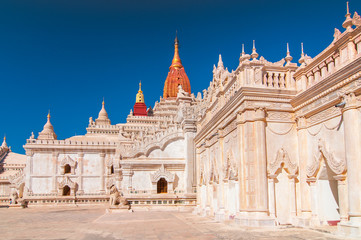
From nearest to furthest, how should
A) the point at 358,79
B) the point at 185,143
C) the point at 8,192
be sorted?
the point at 358,79 < the point at 185,143 < the point at 8,192

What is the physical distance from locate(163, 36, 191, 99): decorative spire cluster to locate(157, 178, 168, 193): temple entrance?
29980 mm

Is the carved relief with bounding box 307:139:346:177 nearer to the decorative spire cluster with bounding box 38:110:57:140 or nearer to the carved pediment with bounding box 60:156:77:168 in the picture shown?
the carved pediment with bounding box 60:156:77:168

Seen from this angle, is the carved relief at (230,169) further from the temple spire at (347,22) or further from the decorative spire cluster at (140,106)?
the decorative spire cluster at (140,106)

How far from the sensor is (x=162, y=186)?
31391 mm

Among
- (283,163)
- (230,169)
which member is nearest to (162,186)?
(230,169)

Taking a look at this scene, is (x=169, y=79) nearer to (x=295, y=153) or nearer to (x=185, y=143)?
(x=185, y=143)

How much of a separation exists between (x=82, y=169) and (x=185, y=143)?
58.7 feet

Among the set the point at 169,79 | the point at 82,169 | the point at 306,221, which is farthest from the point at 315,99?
the point at 169,79

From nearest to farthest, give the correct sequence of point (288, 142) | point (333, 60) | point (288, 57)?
point (333, 60) < point (288, 142) < point (288, 57)

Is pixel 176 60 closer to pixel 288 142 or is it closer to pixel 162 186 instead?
pixel 162 186

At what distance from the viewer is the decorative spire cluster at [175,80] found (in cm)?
6047

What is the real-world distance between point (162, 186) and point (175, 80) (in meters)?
32.7

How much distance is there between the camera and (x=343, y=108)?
1216 centimetres

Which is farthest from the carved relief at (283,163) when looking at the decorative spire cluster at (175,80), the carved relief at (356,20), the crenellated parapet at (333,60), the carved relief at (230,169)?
the decorative spire cluster at (175,80)
